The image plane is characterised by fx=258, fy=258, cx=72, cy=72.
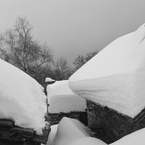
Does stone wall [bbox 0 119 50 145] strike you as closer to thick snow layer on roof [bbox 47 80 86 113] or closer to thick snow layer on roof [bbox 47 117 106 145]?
thick snow layer on roof [bbox 47 117 106 145]

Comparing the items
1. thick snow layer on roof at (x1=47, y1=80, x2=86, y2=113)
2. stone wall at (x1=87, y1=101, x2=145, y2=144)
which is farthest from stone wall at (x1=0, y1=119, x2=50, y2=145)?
thick snow layer on roof at (x1=47, y1=80, x2=86, y2=113)

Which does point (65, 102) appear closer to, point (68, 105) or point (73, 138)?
point (68, 105)

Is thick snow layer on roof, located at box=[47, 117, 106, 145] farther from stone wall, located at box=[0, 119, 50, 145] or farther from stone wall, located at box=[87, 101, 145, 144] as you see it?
stone wall, located at box=[0, 119, 50, 145]

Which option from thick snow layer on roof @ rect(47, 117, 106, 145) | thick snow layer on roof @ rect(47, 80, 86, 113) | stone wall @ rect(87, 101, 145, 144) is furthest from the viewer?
thick snow layer on roof @ rect(47, 80, 86, 113)

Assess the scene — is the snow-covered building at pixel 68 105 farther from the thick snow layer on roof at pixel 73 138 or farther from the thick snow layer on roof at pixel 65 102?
the thick snow layer on roof at pixel 73 138

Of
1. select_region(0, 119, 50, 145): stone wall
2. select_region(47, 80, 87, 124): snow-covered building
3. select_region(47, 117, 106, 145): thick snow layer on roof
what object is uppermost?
select_region(0, 119, 50, 145): stone wall

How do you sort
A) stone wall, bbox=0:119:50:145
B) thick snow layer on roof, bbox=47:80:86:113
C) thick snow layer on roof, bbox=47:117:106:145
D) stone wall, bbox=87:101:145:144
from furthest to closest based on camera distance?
thick snow layer on roof, bbox=47:80:86:113
thick snow layer on roof, bbox=47:117:106:145
stone wall, bbox=87:101:145:144
stone wall, bbox=0:119:50:145

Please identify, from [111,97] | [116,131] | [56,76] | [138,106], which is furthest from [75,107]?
[56,76]

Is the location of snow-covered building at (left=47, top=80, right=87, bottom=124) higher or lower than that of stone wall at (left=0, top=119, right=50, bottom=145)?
lower

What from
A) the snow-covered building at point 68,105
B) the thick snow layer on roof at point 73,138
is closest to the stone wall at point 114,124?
the thick snow layer on roof at point 73,138

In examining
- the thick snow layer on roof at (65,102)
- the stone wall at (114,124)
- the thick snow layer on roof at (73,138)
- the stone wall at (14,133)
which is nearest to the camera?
the stone wall at (14,133)

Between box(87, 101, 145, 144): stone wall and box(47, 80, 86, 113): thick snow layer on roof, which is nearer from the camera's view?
box(87, 101, 145, 144): stone wall

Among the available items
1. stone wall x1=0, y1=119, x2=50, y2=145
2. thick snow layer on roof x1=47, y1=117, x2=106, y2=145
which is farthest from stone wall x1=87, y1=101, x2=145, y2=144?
stone wall x1=0, y1=119, x2=50, y2=145

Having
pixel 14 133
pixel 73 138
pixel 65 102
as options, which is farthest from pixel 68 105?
pixel 14 133
